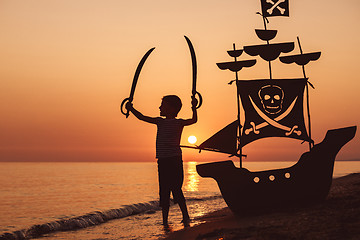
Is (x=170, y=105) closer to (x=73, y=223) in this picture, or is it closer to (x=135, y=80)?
(x=135, y=80)

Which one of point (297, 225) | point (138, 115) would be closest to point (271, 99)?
point (138, 115)

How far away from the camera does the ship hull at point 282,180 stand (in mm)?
7816

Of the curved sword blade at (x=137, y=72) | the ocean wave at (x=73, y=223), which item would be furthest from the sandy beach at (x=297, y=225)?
the ocean wave at (x=73, y=223)

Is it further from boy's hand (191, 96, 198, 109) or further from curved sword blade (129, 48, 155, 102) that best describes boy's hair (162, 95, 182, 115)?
curved sword blade (129, 48, 155, 102)

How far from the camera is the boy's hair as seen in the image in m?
7.40

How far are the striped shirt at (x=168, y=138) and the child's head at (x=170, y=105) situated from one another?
191 millimetres

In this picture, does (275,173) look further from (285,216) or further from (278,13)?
(278,13)

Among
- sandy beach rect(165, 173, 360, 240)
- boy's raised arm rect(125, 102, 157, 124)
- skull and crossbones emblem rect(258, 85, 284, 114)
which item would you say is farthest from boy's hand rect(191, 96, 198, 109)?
sandy beach rect(165, 173, 360, 240)

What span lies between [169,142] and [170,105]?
27.2 inches

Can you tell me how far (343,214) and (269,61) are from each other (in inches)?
144

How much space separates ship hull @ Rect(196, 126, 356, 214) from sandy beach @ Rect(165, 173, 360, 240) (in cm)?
33

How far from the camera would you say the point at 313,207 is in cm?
743

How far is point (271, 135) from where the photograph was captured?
27.8ft

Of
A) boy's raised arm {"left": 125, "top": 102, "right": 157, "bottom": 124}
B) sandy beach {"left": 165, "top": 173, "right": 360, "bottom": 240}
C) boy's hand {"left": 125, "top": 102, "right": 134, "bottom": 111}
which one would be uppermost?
boy's hand {"left": 125, "top": 102, "right": 134, "bottom": 111}
